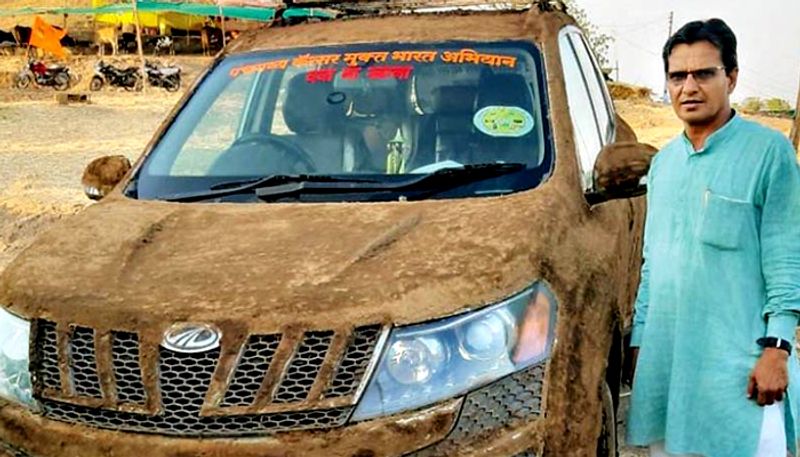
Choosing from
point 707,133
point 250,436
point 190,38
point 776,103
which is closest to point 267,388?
point 250,436

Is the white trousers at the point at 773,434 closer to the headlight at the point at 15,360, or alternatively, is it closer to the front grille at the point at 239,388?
the front grille at the point at 239,388

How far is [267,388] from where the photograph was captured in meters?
2.32

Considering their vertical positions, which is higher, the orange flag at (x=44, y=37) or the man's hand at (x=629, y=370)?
the man's hand at (x=629, y=370)

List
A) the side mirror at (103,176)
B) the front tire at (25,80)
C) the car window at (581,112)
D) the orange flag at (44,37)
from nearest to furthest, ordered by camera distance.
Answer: the car window at (581,112)
the side mirror at (103,176)
the front tire at (25,80)
the orange flag at (44,37)

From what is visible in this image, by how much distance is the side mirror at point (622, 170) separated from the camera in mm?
3215

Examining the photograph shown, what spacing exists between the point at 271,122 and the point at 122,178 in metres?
0.75

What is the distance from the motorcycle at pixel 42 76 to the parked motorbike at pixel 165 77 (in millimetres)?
3290

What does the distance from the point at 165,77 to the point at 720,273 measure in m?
31.4

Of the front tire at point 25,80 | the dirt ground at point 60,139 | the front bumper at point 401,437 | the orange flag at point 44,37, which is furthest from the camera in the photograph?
the orange flag at point 44,37

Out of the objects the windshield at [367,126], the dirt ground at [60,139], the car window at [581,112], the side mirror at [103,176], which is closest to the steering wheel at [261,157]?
the windshield at [367,126]

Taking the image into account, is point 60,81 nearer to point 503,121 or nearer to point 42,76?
point 42,76

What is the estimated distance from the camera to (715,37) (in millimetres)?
2600

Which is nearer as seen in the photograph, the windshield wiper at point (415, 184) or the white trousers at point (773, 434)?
the white trousers at point (773, 434)

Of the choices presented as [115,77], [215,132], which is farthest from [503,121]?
[115,77]
